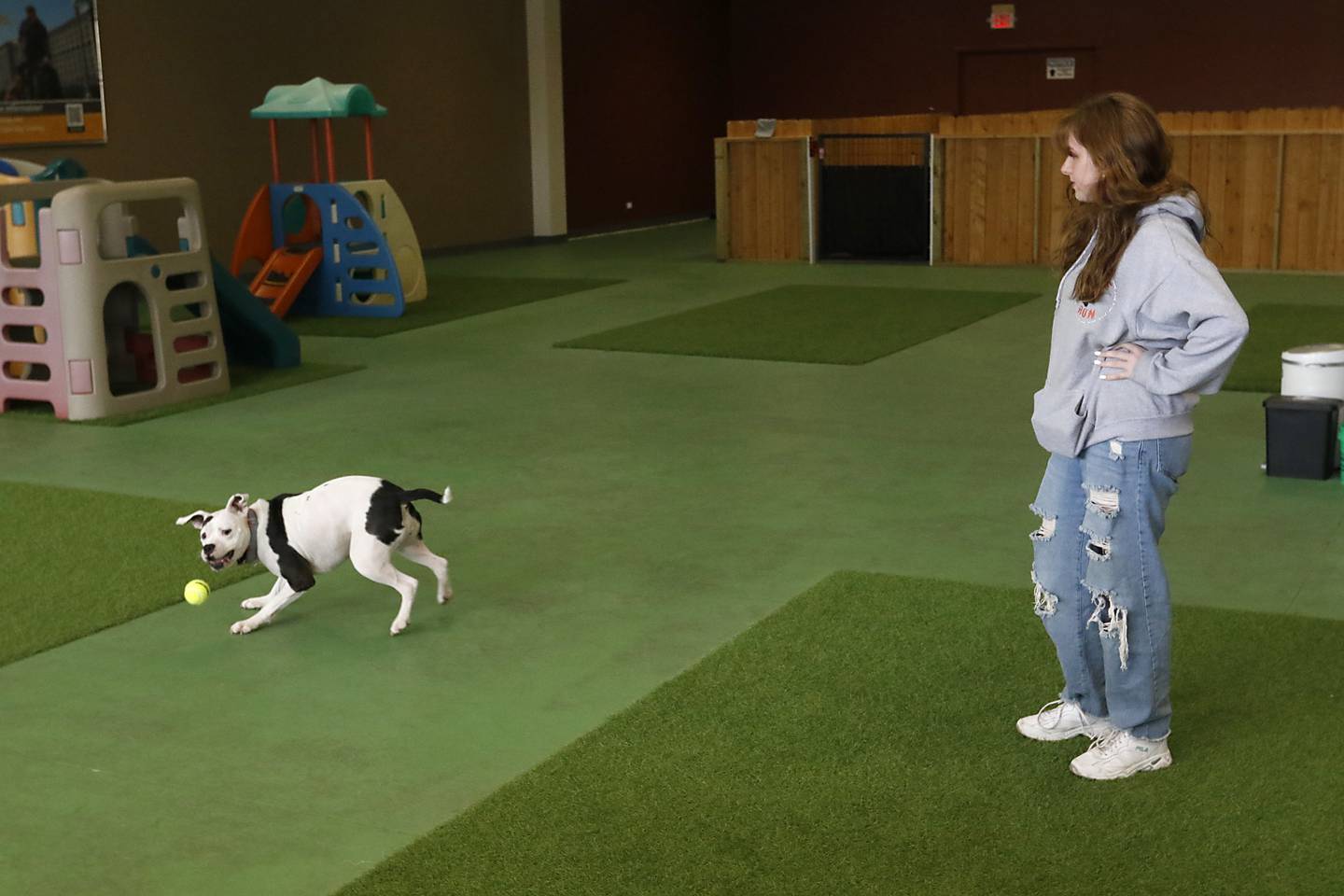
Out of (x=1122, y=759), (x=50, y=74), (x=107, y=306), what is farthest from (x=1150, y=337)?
(x=50, y=74)

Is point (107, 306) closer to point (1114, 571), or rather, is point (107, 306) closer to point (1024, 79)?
point (1114, 571)

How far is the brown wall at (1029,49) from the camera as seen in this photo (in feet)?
58.6

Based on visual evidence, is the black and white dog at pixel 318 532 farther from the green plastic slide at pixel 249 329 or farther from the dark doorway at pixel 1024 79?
the dark doorway at pixel 1024 79

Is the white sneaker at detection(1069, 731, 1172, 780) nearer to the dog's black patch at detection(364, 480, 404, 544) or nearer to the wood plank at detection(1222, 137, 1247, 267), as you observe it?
the dog's black patch at detection(364, 480, 404, 544)

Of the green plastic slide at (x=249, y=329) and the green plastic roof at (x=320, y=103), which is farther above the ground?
the green plastic roof at (x=320, y=103)

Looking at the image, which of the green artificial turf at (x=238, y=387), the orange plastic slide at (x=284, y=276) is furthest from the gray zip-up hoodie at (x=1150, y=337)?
the orange plastic slide at (x=284, y=276)

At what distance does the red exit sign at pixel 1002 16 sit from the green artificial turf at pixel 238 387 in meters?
12.6

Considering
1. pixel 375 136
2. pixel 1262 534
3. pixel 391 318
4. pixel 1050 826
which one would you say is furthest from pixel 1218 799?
pixel 375 136

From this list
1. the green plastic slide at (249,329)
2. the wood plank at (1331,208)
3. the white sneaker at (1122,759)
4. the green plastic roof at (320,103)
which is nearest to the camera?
the white sneaker at (1122,759)

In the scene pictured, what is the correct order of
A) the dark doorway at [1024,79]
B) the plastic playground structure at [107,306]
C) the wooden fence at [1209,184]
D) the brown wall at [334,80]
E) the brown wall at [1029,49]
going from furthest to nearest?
the dark doorway at [1024,79] → the brown wall at [1029,49] → the brown wall at [334,80] → the wooden fence at [1209,184] → the plastic playground structure at [107,306]

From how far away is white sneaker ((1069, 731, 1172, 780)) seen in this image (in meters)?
3.27

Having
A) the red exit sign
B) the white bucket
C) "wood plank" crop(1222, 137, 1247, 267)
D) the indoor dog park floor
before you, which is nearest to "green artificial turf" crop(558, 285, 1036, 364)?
the indoor dog park floor

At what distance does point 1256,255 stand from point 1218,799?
10710mm

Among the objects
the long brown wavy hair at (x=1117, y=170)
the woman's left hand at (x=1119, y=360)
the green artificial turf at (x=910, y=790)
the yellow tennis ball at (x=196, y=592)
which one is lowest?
the green artificial turf at (x=910, y=790)
